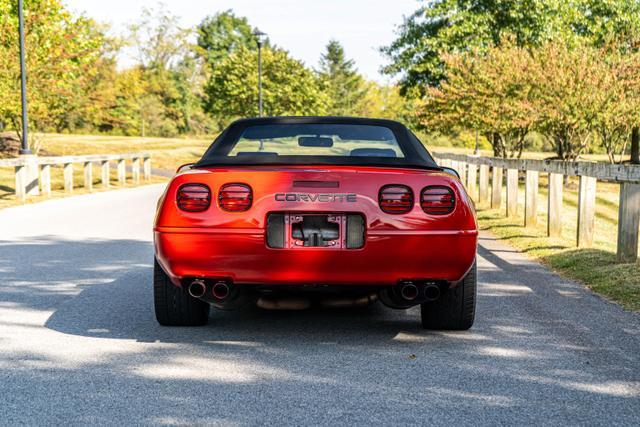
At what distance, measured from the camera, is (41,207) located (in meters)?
16.2

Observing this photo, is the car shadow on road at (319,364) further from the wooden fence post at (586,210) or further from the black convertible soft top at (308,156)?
the wooden fence post at (586,210)

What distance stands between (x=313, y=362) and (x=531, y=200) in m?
8.13

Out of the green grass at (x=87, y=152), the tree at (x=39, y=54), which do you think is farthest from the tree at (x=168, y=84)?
the tree at (x=39, y=54)

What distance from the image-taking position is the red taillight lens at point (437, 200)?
479cm

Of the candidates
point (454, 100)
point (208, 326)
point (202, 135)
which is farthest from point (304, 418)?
point (202, 135)

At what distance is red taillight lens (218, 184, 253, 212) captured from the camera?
4.76 meters

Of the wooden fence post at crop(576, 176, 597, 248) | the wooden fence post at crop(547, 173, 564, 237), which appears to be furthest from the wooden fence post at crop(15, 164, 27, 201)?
the wooden fence post at crop(576, 176, 597, 248)

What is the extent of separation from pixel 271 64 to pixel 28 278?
178 ft

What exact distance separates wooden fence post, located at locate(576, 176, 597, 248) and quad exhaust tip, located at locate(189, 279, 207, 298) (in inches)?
229

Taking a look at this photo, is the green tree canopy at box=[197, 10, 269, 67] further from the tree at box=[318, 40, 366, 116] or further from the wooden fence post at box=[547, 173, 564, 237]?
the wooden fence post at box=[547, 173, 564, 237]

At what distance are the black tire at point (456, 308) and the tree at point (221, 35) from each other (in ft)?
344

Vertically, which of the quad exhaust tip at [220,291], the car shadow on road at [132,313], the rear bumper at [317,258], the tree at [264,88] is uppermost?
the tree at [264,88]

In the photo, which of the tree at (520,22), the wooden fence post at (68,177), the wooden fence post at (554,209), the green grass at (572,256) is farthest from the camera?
the tree at (520,22)

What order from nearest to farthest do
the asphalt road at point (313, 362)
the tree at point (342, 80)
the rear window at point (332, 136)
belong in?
1. the asphalt road at point (313, 362)
2. the rear window at point (332, 136)
3. the tree at point (342, 80)
